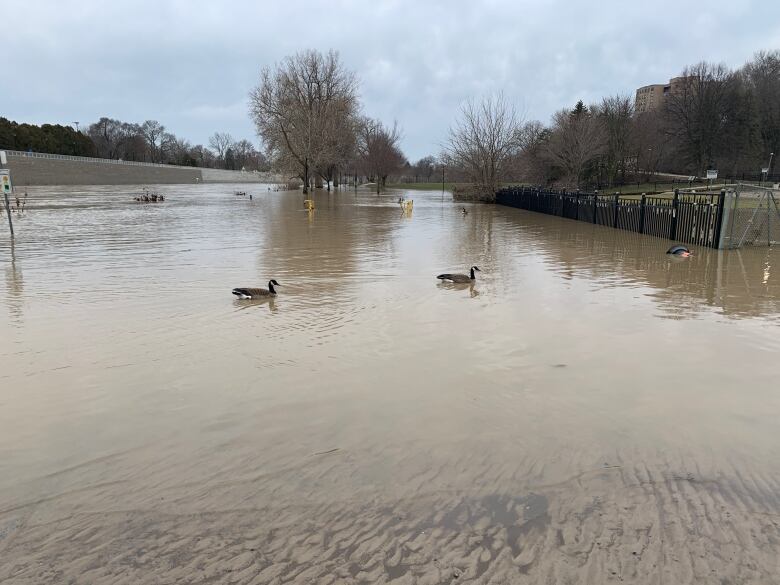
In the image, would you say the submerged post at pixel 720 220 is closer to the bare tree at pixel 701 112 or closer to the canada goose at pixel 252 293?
the canada goose at pixel 252 293

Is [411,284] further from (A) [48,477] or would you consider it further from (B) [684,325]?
(A) [48,477]

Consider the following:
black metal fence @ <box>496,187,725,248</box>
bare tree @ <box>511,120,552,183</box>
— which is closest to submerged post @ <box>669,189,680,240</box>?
black metal fence @ <box>496,187,725,248</box>

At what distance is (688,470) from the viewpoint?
3.94 m

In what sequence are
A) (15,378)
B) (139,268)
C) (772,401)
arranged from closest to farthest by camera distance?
(772,401) < (15,378) < (139,268)

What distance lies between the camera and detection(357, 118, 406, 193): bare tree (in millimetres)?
77750

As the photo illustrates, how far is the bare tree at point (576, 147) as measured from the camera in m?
55.8

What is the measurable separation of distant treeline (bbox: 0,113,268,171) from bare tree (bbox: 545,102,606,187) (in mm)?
37673

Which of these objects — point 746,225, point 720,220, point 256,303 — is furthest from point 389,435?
point 746,225

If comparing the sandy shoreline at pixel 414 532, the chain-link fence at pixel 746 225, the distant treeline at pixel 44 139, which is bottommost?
the sandy shoreline at pixel 414 532

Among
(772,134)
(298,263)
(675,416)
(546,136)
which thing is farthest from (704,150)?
(675,416)

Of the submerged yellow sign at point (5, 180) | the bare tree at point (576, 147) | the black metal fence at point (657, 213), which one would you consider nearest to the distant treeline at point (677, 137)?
the bare tree at point (576, 147)

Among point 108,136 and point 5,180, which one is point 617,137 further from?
point 108,136

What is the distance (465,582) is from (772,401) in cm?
414

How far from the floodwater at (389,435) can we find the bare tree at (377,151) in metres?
67.5
